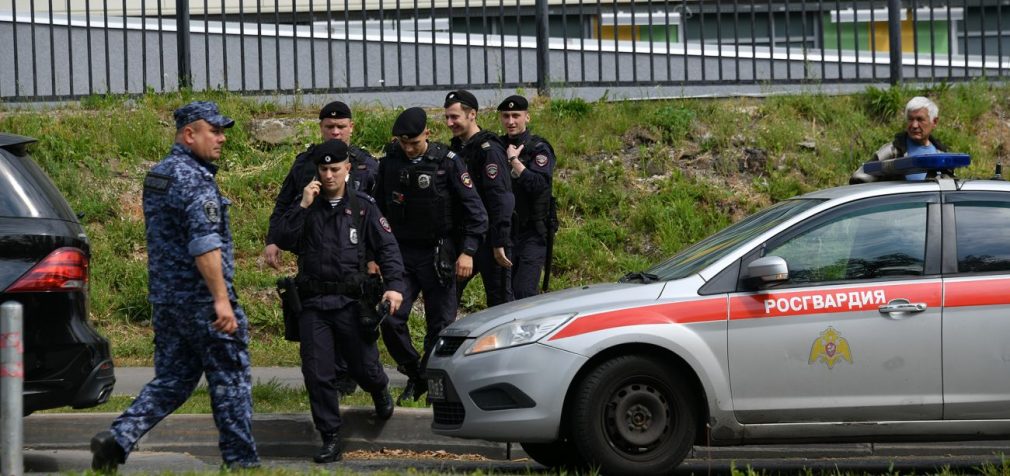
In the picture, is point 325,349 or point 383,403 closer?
point 325,349

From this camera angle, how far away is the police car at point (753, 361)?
21.4 feet

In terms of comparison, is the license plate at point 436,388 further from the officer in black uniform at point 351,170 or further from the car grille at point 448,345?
the officer in black uniform at point 351,170

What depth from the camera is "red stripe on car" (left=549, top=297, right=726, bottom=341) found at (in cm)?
653

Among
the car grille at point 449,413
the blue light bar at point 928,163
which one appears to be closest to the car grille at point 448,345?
the car grille at point 449,413

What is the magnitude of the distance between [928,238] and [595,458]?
6.47ft

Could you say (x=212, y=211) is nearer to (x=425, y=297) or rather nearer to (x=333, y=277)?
(x=333, y=277)

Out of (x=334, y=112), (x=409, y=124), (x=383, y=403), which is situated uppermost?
(x=334, y=112)

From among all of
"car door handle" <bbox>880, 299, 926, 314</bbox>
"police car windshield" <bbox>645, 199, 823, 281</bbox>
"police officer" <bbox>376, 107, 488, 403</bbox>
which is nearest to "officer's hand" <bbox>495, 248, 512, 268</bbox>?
"police officer" <bbox>376, 107, 488, 403</bbox>

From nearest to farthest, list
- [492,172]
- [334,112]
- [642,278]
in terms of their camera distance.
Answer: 1. [642,278]
2. [334,112]
3. [492,172]

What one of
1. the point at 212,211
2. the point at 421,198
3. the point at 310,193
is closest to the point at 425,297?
the point at 421,198

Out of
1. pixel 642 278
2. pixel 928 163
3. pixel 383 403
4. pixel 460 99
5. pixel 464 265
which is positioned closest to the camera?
pixel 642 278

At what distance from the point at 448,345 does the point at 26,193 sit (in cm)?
221

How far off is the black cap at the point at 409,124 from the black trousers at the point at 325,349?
133 cm

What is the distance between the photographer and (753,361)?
6562 millimetres
